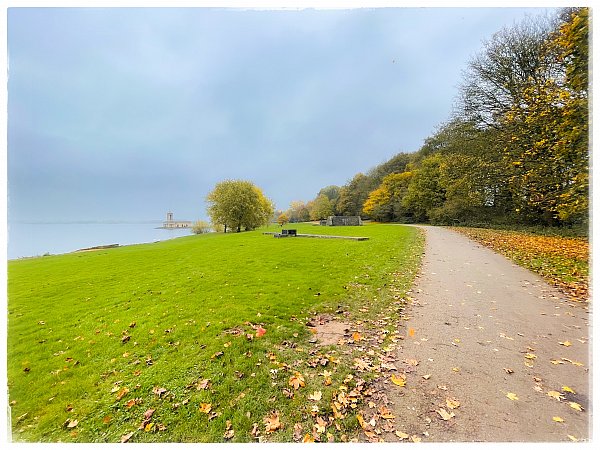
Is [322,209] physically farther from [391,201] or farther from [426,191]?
[426,191]

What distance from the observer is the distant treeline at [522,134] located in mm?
5398

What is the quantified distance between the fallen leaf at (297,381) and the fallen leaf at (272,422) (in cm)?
40

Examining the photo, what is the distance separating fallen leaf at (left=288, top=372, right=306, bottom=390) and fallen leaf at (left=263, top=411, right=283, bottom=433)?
1.31ft

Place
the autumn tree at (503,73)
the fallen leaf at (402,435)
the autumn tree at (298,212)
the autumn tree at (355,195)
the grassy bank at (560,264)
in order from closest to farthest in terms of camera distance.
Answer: the fallen leaf at (402,435) → the grassy bank at (560,264) → the autumn tree at (503,73) → the autumn tree at (355,195) → the autumn tree at (298,212)

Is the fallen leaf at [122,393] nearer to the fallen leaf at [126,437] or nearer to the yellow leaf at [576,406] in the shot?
the fallen leaf at [126,437]

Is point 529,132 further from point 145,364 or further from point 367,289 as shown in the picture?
point 145,364

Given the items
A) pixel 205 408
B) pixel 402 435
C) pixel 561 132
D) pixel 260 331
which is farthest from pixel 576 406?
pixel 561 132

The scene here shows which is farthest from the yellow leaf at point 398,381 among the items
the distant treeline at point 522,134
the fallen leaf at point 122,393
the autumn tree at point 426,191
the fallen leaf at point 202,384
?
the autumn tree at point 426,191

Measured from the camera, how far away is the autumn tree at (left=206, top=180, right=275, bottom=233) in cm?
3294

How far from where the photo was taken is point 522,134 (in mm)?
9742

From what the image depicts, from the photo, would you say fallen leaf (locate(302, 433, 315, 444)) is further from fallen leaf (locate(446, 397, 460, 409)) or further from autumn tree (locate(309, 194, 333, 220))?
autumn tree (locate(309, 194, 333, 220))
